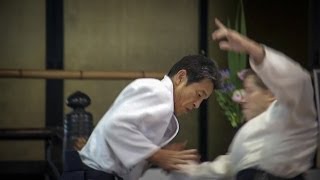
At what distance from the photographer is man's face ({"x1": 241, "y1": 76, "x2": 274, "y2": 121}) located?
1574mm

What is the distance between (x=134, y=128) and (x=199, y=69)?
0.30 m

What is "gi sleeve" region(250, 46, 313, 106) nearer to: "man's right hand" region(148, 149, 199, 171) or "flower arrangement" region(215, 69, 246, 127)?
"man's right hand" region(148, 149, 199, 171)

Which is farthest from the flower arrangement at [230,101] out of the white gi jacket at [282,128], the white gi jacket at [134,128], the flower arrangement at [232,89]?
the white gi jacket at [282,128]

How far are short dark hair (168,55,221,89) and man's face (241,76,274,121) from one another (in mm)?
150

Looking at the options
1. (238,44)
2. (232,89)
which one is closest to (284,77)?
(238,44)

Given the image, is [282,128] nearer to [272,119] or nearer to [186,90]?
[272,119]

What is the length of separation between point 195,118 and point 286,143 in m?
2.86

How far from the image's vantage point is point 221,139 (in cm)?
428

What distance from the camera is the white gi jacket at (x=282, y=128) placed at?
4.53ft

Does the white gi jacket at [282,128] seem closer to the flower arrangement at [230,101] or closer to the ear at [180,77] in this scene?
the ear at [180,77]

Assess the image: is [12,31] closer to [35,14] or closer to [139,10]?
[35,14]

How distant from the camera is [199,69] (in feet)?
5.74

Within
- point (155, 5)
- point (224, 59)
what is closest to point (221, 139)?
point (224, 59)

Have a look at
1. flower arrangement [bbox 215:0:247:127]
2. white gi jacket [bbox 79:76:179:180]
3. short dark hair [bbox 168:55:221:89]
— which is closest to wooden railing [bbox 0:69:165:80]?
flower arrangement [bbox 215:0:247:127]
